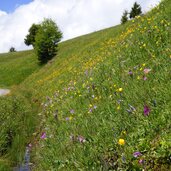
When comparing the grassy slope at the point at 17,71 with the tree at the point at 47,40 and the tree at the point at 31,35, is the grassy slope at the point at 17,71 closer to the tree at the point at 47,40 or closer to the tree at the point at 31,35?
the tree at the point at 47,40

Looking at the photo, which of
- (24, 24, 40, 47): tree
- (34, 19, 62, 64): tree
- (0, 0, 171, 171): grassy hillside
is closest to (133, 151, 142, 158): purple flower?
(0, 0, 171, 171): grassy hillside

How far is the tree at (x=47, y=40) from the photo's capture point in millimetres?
52531

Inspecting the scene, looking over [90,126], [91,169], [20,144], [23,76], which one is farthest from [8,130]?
[23,76]

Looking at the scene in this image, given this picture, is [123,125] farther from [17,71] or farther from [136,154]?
[17,71]

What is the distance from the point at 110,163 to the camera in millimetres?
5504

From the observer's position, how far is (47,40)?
52281 mm

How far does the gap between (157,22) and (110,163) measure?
24.5 feet

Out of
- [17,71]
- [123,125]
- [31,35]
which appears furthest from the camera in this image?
[31,35]

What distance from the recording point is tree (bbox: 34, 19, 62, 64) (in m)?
52.5

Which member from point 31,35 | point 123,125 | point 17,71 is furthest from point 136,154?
point 31,35

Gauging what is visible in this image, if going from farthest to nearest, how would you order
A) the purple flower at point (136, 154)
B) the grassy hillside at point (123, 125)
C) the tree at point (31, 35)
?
1. the tree at point (31, 35)
2. the grassy hillside at point (123, 125)
3. the purple flower at point (136, 154)

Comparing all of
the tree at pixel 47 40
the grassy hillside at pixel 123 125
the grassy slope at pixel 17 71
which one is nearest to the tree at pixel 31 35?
the grassy slope at pixel 17 71

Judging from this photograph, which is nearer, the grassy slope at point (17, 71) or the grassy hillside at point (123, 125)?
the grassy hillside at point (123, 125)

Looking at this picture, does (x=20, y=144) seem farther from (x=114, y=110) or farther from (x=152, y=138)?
(x=152, y=138)
